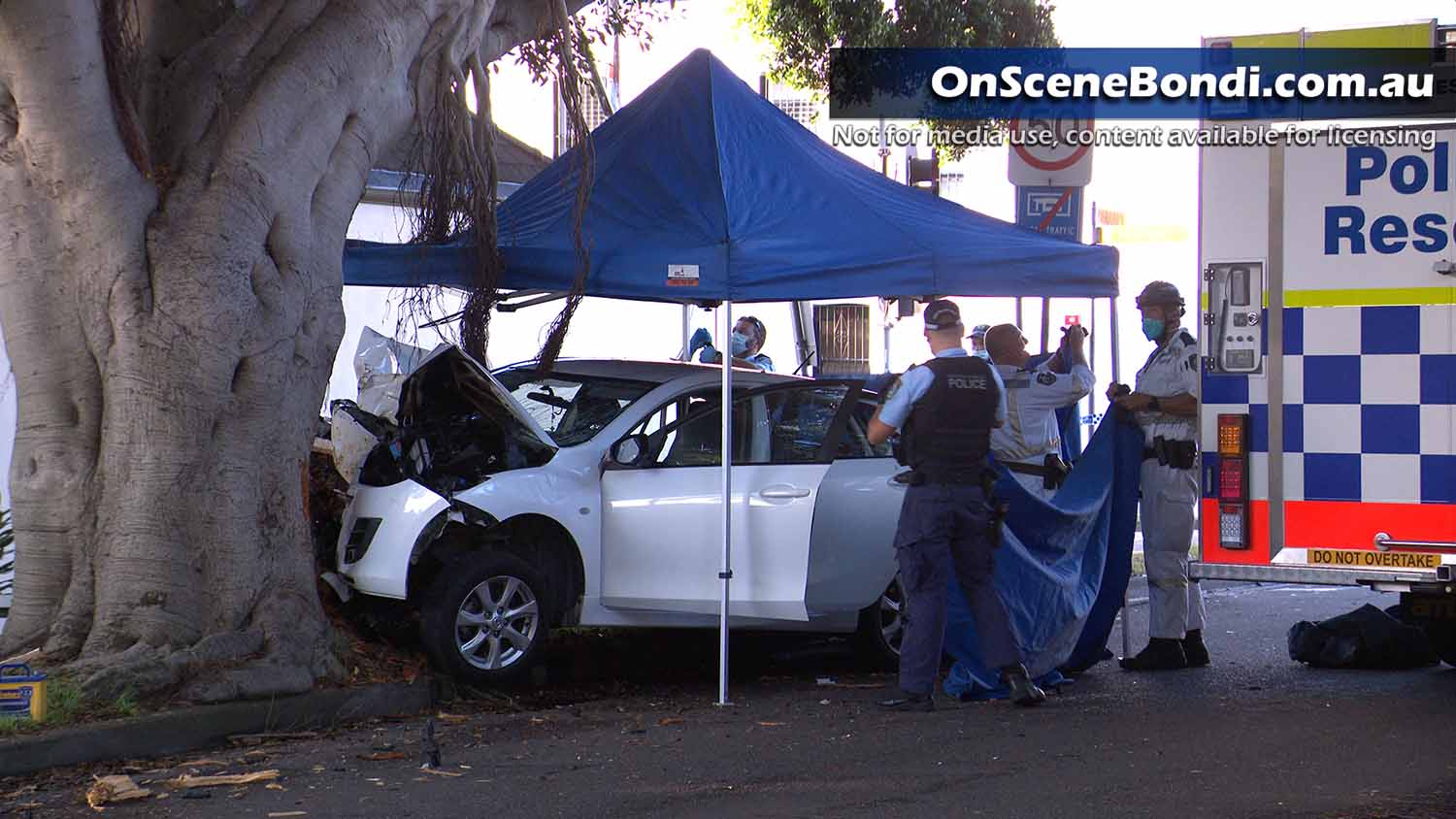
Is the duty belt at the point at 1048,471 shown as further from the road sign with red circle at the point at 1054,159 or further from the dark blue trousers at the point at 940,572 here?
the road sign with red circle at the point at 1054,159

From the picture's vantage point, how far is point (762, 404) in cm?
938

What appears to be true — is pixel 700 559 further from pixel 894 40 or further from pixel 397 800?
pixel 894 40

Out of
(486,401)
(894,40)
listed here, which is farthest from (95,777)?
(894,40)

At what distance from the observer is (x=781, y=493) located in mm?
8953

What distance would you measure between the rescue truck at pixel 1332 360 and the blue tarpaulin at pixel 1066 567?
1.06 meters

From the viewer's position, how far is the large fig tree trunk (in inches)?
297

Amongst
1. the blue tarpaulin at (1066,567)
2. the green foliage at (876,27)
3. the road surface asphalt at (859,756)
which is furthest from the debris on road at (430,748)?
the green foliage at (876,27)

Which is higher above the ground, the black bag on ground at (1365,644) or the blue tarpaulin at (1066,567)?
the blue tarpaulin at (1066,567)

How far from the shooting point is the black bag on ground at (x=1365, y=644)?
31.2ft

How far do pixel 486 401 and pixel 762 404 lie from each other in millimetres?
1443

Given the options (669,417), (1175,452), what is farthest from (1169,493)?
(669,417)

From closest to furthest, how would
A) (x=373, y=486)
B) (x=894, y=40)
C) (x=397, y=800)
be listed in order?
1. (x=397, y=800)
2. (x=373, y=486)
3. (x=894, y=40)

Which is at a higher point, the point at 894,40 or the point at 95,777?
the point at 894,40

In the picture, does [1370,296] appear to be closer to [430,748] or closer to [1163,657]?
[1163,657]
